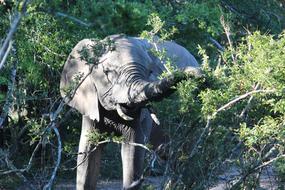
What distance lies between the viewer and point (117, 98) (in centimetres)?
767

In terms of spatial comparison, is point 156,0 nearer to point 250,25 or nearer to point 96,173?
point 250,25

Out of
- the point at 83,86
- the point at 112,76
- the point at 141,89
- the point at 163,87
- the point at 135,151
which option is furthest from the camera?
the point at 83,86

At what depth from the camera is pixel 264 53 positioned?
230 inches

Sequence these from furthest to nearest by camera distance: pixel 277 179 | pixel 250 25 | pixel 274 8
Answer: pixel 274 8
pixel 250 25
pixel 277 179

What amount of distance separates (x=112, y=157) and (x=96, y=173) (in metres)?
3.99

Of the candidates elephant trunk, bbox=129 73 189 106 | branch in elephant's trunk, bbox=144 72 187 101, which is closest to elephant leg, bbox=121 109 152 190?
elephant trunk, bbox=129 73 189 106

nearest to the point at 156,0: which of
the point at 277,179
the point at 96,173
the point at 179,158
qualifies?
the point at 96,173

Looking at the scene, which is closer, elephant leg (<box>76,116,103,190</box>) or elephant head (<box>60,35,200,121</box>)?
elephant head (<box>60,35,200,121</box>)

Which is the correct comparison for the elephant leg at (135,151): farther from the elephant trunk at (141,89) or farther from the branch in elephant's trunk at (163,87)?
the branch in elephant's trunk at (163,87)

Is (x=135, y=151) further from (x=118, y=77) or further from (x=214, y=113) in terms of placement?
(x=214, y=113)

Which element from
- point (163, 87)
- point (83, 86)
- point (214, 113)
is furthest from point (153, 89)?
point (83, 86)

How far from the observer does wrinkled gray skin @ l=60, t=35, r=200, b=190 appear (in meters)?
7.78

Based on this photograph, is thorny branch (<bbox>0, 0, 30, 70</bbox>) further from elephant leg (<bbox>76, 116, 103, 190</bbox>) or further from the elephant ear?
elephant leg (<bbox>76, 116, 103, 190</bbox>)

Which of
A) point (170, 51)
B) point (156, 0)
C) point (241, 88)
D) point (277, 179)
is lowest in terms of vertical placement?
point (277, 179)
